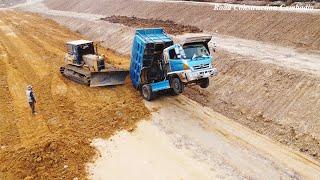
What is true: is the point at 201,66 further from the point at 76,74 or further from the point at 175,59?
the point at 76,74

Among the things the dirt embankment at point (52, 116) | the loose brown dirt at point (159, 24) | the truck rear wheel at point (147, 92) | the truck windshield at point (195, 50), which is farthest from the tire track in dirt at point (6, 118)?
the loose brown dirt at point (159, 24)

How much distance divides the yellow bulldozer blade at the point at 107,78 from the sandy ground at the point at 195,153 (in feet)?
16.2

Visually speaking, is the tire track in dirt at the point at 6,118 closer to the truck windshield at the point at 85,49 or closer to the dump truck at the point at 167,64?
the truck windshield at the point at 85,49

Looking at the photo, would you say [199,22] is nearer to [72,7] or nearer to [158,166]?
[158,166]

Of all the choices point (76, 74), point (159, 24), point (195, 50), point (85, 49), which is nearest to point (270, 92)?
point (195, 50)

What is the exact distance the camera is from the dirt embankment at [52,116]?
16.1 m

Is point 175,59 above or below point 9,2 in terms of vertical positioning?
below

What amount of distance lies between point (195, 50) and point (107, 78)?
20.1 feet

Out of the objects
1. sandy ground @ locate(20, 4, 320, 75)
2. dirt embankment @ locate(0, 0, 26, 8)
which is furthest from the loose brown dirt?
dirt embankment @ locate(0, 0, 26, 8)

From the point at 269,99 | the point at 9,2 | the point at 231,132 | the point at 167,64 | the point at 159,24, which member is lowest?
the point at 231,132

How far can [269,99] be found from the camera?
2056cm

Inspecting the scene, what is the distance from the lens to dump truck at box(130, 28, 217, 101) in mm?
20359

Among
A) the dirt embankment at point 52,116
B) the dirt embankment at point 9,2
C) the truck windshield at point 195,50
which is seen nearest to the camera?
the dirt embankment at point 52,116

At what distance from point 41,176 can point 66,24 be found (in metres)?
36.1
